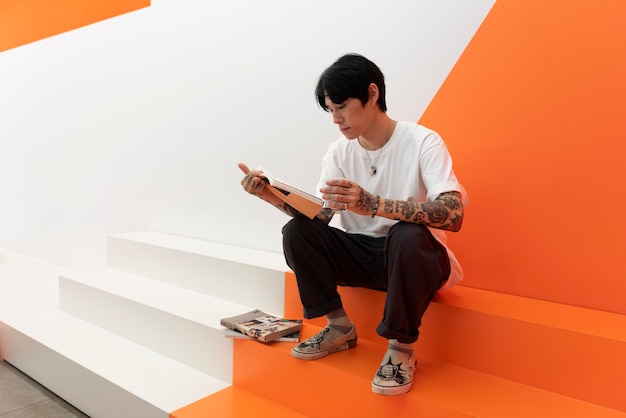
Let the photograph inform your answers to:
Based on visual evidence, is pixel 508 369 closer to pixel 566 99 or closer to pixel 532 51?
pixel 566 99

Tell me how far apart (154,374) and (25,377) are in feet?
2.65

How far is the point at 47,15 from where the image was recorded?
3.94 m

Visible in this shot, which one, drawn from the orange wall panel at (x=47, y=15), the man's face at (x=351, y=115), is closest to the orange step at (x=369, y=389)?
the man's face at (x=351, y=115)

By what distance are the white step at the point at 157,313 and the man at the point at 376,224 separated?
1.51 ft

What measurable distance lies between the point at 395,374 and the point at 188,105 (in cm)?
215

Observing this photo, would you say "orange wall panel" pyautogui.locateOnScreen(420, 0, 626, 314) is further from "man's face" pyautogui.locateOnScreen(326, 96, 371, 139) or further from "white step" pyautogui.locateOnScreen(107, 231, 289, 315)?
"white step" pyautogui.locateOnScreen(107, 231, 289, 315)

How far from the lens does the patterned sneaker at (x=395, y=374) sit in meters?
1.31

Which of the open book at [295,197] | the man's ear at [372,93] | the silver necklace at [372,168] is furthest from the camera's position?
the silver necklace at [372,168]

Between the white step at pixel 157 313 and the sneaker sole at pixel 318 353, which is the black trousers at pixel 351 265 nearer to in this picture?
the sneaker sole at pixel 318 353

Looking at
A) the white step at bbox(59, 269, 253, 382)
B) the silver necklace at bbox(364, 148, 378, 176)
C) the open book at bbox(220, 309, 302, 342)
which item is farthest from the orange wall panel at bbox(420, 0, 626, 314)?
the white step at bbox(59, 269, 253, 382)

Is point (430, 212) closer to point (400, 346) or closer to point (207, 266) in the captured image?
point (400, 346)

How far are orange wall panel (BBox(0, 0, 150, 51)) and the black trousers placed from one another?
7.70 ft

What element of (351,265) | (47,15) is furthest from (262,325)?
(47,15)

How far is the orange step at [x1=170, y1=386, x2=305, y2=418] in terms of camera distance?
1.52 meters
